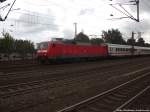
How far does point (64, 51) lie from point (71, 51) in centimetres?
202

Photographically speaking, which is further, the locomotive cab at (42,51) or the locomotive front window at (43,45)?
the locomotive front window at (43,45)

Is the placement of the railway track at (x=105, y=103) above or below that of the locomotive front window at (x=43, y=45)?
below

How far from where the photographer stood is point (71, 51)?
36688mm

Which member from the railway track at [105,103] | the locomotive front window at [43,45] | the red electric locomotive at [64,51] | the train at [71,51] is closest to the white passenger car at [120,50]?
the train at [71,51]

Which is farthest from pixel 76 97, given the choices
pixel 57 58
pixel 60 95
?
pixel 57 58

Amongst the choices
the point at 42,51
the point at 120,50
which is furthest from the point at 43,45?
the point at 120,50

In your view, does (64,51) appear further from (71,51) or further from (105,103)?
(105,103)

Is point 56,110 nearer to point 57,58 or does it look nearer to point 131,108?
point 131,108

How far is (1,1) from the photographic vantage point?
2417 centimetres

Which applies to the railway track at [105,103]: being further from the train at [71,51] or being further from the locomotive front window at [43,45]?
the locomotive front window at [43,45]

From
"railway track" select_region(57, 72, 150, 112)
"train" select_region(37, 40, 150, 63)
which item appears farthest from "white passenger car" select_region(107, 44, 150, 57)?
"railway track" select_region(57, 72, 150, 112)

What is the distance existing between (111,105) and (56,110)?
2.37m

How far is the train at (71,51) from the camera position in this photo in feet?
107

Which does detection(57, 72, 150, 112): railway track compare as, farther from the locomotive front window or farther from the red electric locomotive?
the locomotive front window
